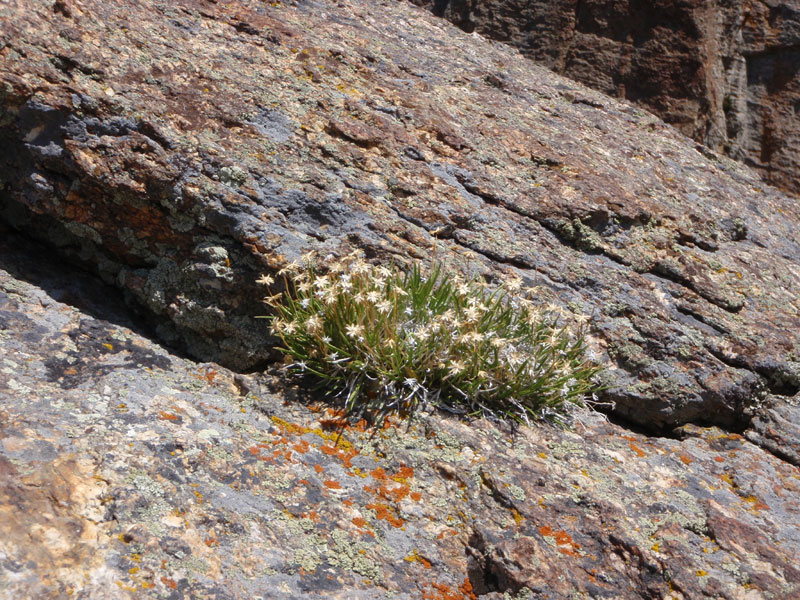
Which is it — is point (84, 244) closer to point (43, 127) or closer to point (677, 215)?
point (43, 127)

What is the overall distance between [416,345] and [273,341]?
0.91 metres

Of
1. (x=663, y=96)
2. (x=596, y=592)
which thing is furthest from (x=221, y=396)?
(x=663, y=96)

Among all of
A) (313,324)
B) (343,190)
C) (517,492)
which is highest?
(343,190)

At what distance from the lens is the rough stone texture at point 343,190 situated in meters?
4.40

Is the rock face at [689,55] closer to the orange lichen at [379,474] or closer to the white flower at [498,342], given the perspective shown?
the white flower at [498,342]

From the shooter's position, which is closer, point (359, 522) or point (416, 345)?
point (359, 522)

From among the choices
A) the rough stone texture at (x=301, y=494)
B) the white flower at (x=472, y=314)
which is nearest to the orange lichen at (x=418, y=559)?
the rough stone texture at (x=301, y=494)

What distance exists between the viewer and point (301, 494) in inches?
138

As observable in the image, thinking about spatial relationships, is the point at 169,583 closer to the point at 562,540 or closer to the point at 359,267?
the point at 562,540

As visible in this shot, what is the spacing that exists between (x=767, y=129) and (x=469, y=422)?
22.9ft

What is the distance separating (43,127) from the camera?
433 cm

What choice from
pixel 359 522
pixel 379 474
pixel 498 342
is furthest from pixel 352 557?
pixel 498 342

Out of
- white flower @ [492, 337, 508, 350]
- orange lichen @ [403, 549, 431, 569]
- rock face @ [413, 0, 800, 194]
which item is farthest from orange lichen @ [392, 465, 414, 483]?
rock face @ [413, 0, 800, 194]

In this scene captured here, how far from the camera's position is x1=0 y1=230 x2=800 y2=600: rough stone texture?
2926 mm
